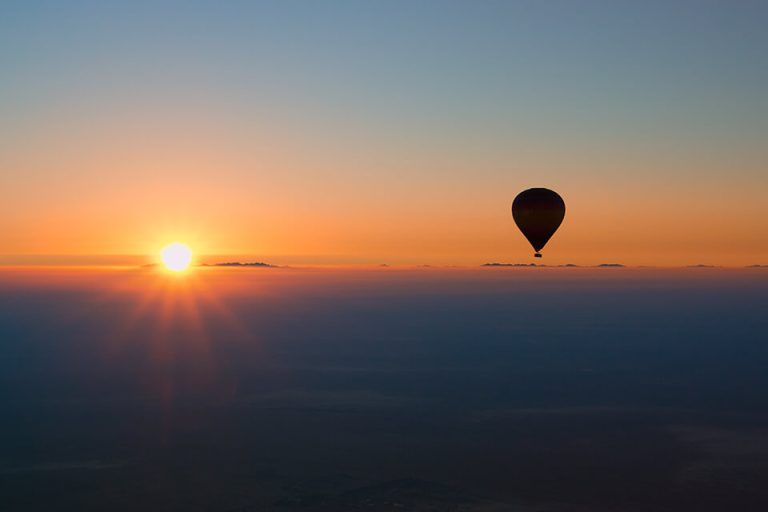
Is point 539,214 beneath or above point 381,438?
above

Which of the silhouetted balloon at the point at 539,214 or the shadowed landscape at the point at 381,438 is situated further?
the shadowed landscape at the point at 381,438

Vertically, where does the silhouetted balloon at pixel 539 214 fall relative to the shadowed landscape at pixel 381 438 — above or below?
above

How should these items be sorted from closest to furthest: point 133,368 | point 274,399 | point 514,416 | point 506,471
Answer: point 506,471, point 514,416, point 274,399, point 133,368

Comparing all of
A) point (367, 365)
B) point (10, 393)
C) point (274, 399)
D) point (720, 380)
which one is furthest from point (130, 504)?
point (720, 380)

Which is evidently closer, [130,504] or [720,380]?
[130,504]

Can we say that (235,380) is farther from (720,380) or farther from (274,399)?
(720,380)

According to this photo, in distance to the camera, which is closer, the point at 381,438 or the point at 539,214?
the point at 539,214

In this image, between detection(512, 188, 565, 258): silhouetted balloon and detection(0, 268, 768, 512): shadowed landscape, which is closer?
detection(512, 188, 565, 258): silhouetted balloon

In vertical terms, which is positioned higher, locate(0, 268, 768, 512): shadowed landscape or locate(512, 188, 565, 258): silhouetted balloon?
locate(512, 188, 565, 258): silhouetted balloon
